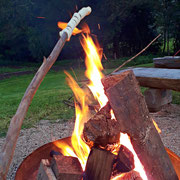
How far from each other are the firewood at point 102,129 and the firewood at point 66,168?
21 cm

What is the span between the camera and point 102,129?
62.1 inches

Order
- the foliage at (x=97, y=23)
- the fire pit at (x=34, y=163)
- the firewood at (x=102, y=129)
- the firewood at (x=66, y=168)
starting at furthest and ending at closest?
1. the foliage at (x=97, y=23)
2. the fire pit at (x=34, y=163)
3. the firewood at (x=102, y=129)
4. the firewood at (x=66, y=168)

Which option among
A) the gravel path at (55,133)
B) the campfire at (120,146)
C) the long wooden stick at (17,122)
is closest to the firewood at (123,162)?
the campfire at (120,146)

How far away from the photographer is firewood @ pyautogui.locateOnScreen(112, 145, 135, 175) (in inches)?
63.4

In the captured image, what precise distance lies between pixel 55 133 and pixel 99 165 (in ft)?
5.94

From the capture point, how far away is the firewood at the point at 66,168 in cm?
146

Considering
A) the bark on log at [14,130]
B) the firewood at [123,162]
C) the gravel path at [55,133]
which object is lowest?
the gravel path at [55,133]

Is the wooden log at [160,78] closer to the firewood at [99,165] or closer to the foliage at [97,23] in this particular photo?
the firewood at [99,165]

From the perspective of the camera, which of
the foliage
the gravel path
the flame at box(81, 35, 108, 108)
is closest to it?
the flame at box(81, 35, 108, 108)

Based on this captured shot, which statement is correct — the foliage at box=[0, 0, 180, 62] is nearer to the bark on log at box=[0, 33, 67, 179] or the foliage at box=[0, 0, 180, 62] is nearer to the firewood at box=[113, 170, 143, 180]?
the bark on log at box=[0, 33, 67, 179]

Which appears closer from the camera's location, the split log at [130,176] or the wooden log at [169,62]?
the split log at [130,176]

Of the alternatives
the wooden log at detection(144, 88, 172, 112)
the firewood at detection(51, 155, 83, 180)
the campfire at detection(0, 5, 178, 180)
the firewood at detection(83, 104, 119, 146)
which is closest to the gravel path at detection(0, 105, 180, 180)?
the wooden log at detection(144, 88, 172, 112)

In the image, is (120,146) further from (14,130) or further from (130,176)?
(14,130)

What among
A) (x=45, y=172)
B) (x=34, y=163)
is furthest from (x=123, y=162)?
(x=34, y=163)
